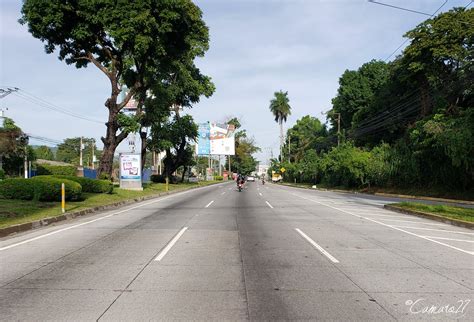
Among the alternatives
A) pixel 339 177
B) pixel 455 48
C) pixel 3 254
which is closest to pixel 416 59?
pixel 455 48

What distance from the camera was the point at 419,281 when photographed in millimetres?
6996

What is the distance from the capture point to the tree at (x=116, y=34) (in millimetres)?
28281

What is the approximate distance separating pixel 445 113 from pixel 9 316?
121ft

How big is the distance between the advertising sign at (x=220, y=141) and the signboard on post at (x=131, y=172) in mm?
44667

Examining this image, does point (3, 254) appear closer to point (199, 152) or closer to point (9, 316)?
point (9, 316)

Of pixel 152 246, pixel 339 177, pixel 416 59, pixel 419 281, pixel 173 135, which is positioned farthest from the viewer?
pixel 339 177

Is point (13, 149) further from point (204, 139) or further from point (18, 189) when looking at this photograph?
point (18, 189)

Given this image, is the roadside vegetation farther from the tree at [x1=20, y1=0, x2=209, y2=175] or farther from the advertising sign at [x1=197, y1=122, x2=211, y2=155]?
the advertising sign at [x1=197, y1=122, x2=211, y2=155]

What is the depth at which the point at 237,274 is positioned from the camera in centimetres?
739

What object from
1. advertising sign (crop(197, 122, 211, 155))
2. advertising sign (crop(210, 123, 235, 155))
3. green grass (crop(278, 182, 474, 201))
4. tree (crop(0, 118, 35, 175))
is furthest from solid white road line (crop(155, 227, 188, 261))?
advertising sign (crop(210, 123, 235, 155))

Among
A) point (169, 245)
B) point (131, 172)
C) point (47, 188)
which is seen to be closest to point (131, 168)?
point (131, 172)

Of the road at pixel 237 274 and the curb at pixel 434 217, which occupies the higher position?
the curb at pixel 434 217

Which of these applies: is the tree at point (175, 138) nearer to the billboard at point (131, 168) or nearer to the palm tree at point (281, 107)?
the billboard at point (131, 168)

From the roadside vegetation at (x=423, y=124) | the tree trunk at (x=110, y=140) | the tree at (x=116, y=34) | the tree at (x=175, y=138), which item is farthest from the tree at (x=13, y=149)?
the roadside vegetation at (x=423, y=124)
